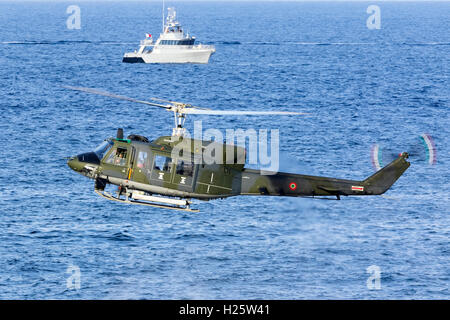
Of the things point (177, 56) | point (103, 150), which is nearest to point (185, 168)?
point (103, 150)

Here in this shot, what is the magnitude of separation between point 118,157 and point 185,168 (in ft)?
13.2

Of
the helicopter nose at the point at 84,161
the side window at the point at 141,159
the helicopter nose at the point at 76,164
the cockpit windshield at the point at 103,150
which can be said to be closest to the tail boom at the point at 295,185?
the side window at the point at 141,159

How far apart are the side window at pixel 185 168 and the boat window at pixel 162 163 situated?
1.72 ft

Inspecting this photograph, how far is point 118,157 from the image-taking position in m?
46.4

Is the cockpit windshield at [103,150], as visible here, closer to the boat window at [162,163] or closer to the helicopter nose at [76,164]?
the helicopter nose at [76,164]

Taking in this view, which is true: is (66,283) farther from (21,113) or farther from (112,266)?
(21,113)

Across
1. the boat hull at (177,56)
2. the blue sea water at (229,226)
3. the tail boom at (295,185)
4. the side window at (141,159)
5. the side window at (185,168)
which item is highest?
the boat hull at (177,56)

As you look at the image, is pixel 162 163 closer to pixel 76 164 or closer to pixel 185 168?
pixel 185 168

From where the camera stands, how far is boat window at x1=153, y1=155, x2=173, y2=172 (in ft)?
→ 151

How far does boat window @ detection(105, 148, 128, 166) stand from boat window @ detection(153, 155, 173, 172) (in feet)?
Answer: 6.06

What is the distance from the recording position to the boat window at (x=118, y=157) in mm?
46281

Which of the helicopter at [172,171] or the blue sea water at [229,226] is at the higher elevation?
the helicopter at [172,171]

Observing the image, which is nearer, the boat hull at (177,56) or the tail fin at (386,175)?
the tail fin at (386,175)

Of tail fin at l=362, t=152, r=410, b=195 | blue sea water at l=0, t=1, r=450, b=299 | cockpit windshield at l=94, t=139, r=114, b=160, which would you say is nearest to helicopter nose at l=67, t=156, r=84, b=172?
cockpit windshield at l=94, t=139, r=114, b=160
